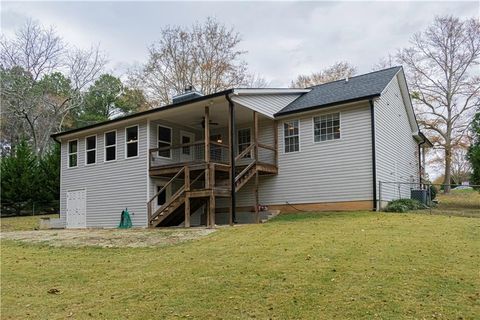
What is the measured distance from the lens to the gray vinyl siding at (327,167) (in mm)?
15273

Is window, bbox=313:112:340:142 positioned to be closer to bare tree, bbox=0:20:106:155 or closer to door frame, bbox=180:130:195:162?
door frame, bbox=180:130:195:162

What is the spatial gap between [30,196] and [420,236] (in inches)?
990

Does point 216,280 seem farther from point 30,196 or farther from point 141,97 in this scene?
point 141,97

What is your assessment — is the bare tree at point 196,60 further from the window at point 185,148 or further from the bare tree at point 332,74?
the window at point 185,148

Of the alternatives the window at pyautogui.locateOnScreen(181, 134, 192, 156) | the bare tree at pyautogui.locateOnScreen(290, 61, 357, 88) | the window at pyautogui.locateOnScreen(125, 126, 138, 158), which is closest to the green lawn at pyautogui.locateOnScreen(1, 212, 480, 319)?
the window at pyautogui.locateOnScreen(125, 126, 138, 158)

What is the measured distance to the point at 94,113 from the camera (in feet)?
137

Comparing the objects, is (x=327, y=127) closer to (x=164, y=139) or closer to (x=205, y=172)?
(x=205, y=172)

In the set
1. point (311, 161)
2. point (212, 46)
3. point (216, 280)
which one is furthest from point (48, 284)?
point (212, 46)

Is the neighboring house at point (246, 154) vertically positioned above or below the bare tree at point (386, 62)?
below

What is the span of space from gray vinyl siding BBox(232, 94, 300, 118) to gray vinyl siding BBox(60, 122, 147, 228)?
478 centimetres

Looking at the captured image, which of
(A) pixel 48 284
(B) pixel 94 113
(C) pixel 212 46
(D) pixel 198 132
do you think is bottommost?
(A) pixel 48 284

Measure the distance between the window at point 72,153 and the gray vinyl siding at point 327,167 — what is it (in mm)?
9974

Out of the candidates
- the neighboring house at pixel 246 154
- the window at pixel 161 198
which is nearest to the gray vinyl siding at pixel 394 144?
the neighboring house at pixel 246 154

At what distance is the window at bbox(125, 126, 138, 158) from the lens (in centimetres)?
1811
